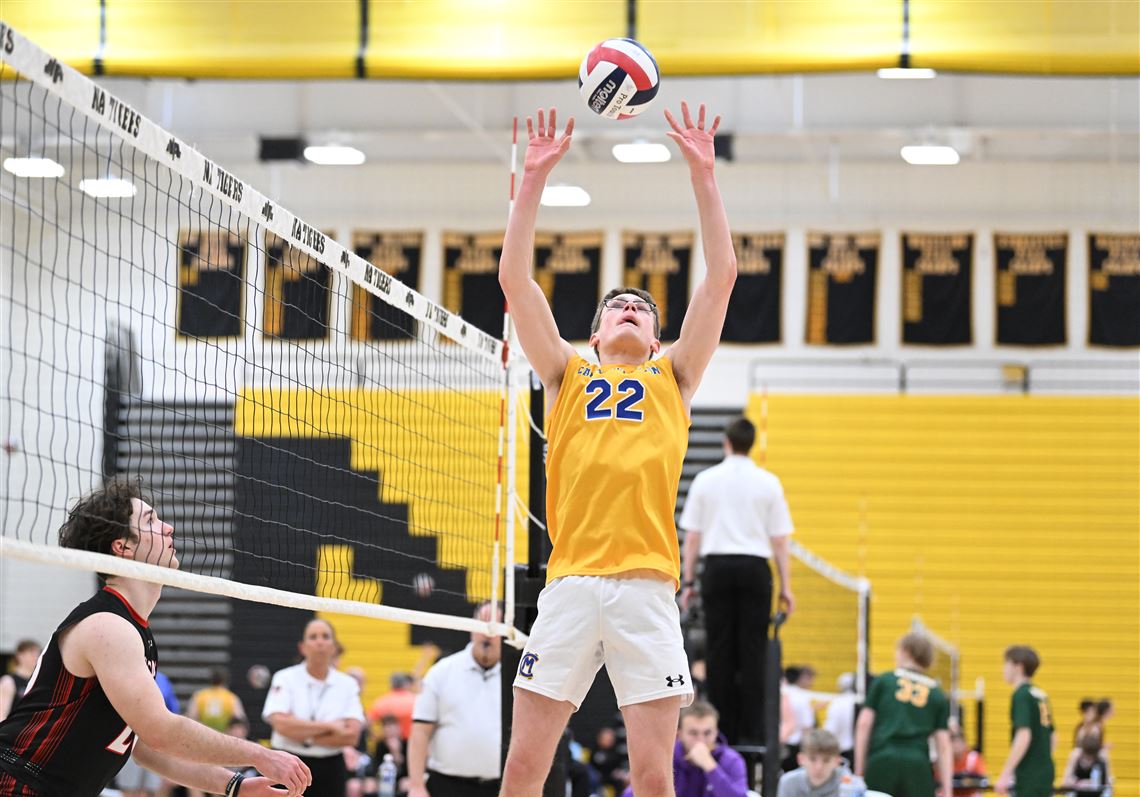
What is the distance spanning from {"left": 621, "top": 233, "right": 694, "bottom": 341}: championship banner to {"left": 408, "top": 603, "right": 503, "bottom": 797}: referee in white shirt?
53.5 ft

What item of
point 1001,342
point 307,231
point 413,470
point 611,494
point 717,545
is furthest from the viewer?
point 1001,342

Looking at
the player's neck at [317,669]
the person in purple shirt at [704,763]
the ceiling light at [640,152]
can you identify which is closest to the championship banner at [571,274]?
the ceiling light at [640,152]

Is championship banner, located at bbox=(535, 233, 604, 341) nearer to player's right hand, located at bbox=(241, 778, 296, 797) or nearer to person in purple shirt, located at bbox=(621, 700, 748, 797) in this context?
person in purple shirt, located at bbox=(621, 700, 748, 797)

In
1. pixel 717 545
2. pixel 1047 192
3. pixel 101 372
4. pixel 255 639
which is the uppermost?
pixel 1047 192

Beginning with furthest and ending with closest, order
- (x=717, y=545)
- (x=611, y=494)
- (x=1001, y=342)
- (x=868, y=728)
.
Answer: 1. (x=1001, y=342)
2. (x=868, y=728)
3. (x=717, y=545)
4. (x=611, y=494)

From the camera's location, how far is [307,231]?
19.5 ft

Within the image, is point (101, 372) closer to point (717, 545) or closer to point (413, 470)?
point (413, 470)

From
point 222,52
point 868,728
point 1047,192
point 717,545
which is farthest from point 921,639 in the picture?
point 1047,192

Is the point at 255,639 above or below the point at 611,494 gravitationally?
below

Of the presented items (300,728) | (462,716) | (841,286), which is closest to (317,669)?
(300,728)

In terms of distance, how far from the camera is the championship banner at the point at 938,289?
81.8 feet

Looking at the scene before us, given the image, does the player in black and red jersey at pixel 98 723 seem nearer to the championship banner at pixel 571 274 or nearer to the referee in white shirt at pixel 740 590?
the referee in white shirt at pixel 740 590

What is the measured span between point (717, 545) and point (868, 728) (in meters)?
1.98

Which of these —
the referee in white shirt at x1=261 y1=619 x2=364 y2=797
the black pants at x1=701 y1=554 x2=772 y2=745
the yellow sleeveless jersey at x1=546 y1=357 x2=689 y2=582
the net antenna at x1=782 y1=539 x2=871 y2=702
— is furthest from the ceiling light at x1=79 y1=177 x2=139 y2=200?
the net antenna at x1=782 y1=539 x2=871 y2=702
